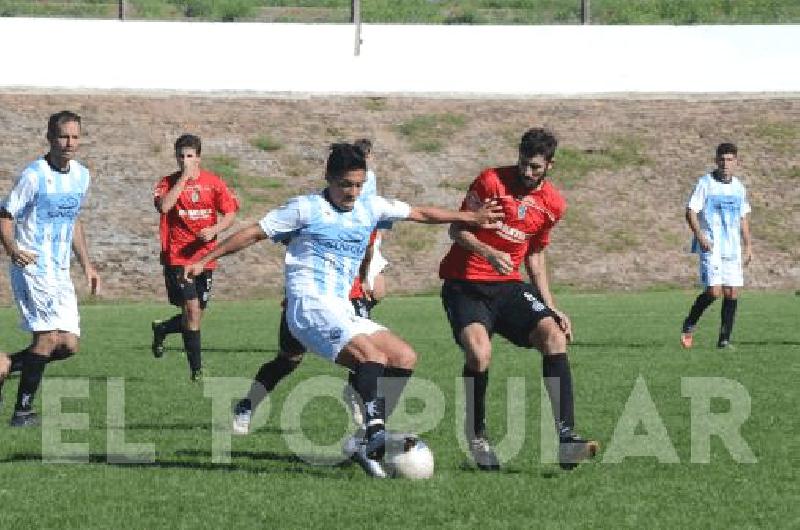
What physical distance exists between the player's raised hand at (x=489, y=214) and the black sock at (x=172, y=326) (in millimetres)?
6110

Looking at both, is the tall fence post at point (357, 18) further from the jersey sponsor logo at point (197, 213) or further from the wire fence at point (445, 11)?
the jersey sponsor logo at point (197, 213)

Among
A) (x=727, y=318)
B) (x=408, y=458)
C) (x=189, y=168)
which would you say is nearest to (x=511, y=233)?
(x=408, y=458)

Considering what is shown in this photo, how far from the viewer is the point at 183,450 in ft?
34.9

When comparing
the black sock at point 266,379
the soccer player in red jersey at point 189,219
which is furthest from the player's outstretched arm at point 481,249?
the soccer player in red jersey at point 189,219

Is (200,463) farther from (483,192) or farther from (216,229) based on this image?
(216,229)

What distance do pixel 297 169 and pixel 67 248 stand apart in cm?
2312

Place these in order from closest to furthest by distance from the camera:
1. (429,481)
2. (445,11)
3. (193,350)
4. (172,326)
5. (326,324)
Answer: (429,481)
(326,324)
(193,350)
(172,326)
(445,11)

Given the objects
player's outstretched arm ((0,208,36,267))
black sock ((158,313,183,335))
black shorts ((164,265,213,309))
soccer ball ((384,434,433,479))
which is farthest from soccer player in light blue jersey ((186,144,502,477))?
black sock ((158,313,183,335))

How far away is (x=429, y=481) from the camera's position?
368 inches

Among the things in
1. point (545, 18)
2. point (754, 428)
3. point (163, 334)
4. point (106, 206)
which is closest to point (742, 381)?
point (754, 428)

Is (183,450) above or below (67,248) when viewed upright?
below

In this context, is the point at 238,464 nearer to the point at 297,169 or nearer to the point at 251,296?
the point at 251,296

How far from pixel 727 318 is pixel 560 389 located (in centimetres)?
930

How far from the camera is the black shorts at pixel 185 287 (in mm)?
15398
